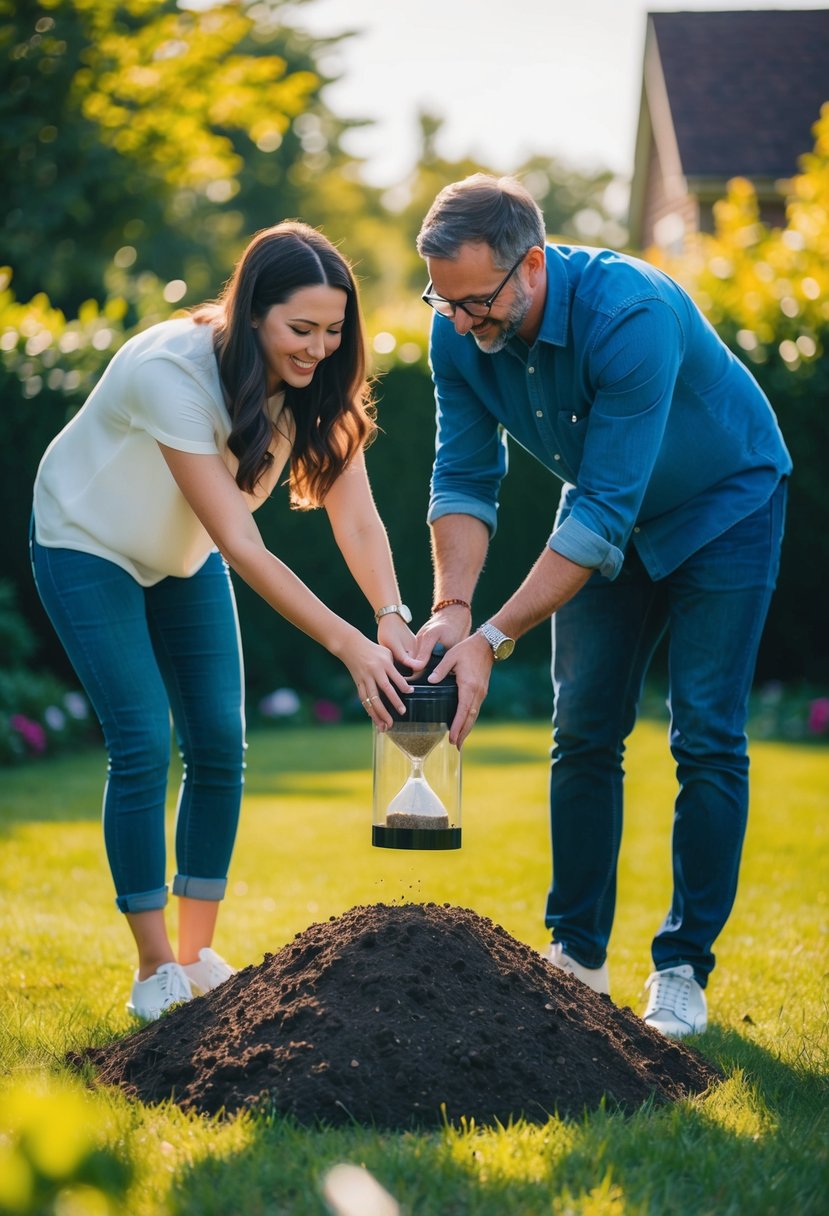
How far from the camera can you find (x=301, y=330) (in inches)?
141

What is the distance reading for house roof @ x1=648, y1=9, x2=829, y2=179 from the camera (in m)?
21.3

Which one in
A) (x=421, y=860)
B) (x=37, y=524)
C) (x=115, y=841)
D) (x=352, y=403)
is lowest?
(x=421, y=860)

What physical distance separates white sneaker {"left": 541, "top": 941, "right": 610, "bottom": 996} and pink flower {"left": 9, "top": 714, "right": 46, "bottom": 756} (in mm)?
6245

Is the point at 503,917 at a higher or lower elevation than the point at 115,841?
lower

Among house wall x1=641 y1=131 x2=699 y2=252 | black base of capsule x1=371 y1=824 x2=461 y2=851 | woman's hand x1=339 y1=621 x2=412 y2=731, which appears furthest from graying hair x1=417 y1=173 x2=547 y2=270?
house wall x1=641 y1=131 x2=699 y2=252

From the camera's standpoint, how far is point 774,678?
11.8m

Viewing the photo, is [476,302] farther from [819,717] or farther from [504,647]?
[819,717]

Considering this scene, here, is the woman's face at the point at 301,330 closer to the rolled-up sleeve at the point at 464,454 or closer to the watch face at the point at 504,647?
the rolled-up sleeve at the point at 464,454

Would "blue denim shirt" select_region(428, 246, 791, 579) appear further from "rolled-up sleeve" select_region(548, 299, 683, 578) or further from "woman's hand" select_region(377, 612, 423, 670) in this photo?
"woman's hand" select_region(377, 612, 423, 670)

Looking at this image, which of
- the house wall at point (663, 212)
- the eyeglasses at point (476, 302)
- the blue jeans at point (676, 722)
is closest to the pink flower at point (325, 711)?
the blue jeans at point (676, 722)

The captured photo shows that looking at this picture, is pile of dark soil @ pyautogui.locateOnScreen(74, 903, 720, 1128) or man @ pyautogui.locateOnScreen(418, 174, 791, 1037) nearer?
pile of dark soil @ pyautogui.locateOnScreen(74, 903, 720, 1128)

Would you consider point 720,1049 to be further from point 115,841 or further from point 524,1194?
point 115,841

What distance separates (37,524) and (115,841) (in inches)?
36.3

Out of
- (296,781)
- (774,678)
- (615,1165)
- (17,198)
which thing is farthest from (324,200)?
(615,1165)
